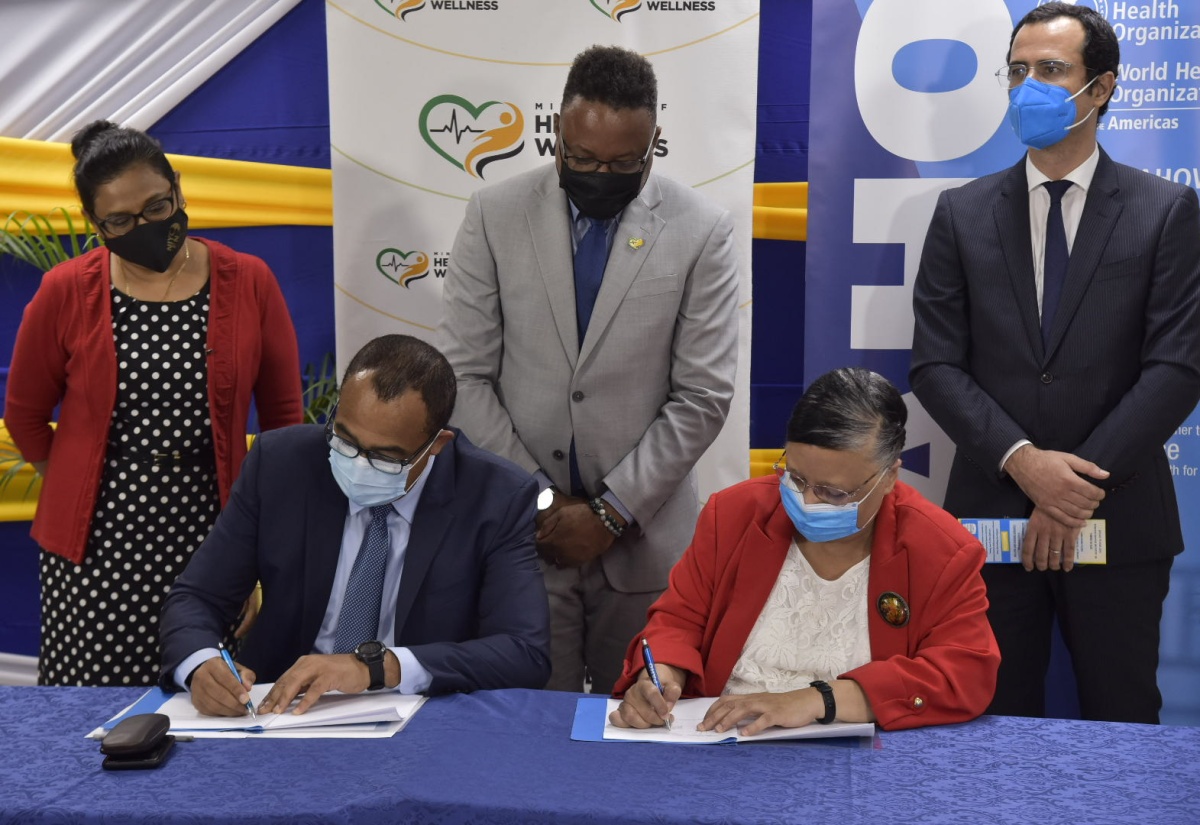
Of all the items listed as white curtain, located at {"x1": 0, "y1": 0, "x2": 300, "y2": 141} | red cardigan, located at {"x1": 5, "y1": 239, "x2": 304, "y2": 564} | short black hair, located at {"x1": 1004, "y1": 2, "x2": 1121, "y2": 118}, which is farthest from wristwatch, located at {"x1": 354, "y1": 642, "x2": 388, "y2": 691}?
white curtain, located at {"x1": 0, "y1": 0, "x2": 300, "y2": 141}

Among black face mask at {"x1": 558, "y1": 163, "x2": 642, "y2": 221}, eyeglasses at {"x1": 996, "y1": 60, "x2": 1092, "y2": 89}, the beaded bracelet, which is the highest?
eyeglasses at {"x1": 996, "y1": 60, "x2": 1092, "y2": 89}

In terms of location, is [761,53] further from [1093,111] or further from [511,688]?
[511,688]

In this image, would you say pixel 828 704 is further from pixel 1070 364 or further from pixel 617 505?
pixel 1070 364

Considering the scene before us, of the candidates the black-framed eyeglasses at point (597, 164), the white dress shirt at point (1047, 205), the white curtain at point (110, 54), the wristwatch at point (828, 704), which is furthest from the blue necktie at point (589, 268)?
the white curtain at point (110, 54)

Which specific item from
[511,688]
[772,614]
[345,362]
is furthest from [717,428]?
[345,362]

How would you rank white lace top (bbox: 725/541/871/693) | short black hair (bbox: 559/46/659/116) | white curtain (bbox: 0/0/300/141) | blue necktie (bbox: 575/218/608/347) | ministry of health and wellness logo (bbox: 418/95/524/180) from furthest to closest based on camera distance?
white curtain (bbox: 0/0/300/141) < ministry of health and wellness logo (bbox: 418/95/524/180) < blue necktie (bbox: 575/218/608/347) < short black hair (bbox: 559/46/659/116) < white lace top (bbox: 725/541/871/693)

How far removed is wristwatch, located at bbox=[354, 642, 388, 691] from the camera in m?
2.12

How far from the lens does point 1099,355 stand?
2979 millimetres

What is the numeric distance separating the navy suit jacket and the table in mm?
344

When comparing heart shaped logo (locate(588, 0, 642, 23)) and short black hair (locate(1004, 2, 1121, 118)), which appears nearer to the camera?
short black hair (locate(1004, 2, 1121, 118))

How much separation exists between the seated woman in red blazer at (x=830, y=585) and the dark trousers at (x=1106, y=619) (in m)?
0.92

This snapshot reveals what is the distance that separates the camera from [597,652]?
3008 mm

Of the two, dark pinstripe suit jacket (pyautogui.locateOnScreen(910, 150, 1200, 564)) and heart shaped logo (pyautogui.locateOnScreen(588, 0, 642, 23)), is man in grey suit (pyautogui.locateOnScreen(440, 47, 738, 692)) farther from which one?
heart shaped logo (pyautogui.locateOnScreen(588, 0, 642, 23))

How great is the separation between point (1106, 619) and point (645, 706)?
1.52m
